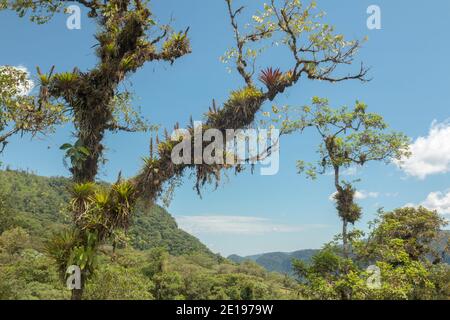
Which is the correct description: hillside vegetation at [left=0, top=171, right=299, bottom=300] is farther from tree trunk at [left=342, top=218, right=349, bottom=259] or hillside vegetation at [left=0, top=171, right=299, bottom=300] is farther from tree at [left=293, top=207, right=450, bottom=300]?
tree trunk at [left=342, top=218, right=349, bottom=259]

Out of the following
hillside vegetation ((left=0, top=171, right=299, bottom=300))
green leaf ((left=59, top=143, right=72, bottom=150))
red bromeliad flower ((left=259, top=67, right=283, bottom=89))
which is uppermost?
red bromeliad flower ((left=259, top=67, right=283, bottom=89))

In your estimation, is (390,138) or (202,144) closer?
(202,144)

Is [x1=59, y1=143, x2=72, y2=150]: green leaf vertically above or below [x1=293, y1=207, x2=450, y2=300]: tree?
above

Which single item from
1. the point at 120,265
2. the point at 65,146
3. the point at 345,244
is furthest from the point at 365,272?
the point at 65,146

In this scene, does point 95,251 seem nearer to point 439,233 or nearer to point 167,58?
point 167,58

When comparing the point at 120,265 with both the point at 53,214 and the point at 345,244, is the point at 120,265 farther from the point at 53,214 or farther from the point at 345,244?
the point at 53,214

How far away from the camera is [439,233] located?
21.3 meters

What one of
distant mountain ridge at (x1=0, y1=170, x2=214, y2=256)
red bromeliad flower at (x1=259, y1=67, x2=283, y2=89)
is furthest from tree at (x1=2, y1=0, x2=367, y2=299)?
distant mountain ridge at (x1=0, y1=170, x2=214, y2=256)

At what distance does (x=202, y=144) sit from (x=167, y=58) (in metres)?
2.84

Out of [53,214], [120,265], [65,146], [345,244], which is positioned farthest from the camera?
[53,214]

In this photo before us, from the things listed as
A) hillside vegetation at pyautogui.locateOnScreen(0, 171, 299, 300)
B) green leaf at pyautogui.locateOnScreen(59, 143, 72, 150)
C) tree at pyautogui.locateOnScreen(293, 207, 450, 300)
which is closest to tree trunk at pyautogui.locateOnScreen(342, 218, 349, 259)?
tree at pyautogui.locateOnScreen(293, 207, 450, 300)

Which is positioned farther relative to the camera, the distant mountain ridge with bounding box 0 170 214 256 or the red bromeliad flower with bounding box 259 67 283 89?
the distant mountain ridge with bounding box 0 170 214 256
